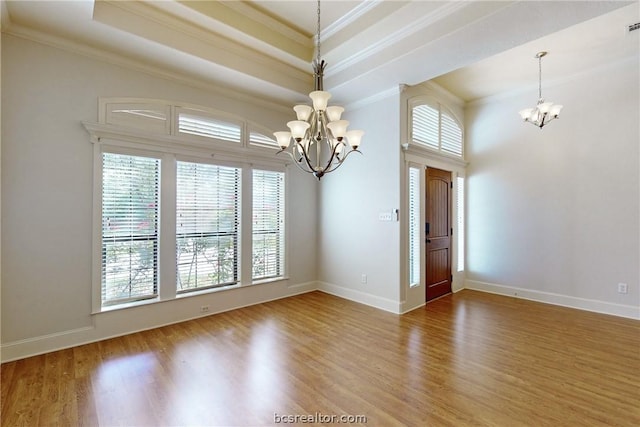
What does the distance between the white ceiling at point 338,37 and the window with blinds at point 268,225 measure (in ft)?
4.45

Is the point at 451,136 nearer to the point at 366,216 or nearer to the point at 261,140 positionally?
the point at 366,216

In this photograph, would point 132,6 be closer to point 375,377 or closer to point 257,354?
point 257,354

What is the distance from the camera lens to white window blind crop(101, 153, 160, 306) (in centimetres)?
333

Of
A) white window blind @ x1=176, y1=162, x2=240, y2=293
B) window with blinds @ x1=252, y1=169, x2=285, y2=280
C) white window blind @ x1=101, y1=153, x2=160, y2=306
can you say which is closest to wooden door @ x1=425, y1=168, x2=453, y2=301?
window with blinds @ x1=252, y1=169, x2=285, y2=280

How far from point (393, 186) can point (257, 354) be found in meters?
2.82

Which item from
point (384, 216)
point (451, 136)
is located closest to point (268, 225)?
point (384, 216)

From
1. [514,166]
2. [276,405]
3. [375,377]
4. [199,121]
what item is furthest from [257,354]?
[514,166]

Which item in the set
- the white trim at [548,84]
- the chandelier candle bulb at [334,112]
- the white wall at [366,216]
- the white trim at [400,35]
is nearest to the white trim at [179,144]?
the white wall at [366,216]

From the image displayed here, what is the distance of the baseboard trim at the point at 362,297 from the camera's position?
422 cm

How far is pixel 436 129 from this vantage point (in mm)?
4812

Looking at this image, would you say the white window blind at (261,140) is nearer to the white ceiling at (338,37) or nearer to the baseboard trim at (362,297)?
the white ceiling at (338,37)

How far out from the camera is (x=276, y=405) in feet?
7.14

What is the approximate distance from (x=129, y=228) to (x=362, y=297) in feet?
11.2

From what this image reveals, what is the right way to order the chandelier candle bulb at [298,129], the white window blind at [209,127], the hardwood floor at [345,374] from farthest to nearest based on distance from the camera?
the white window blind at [209,127] < the chandelier candle bulb at [298,129] < the hardwood floor at [345,374]
